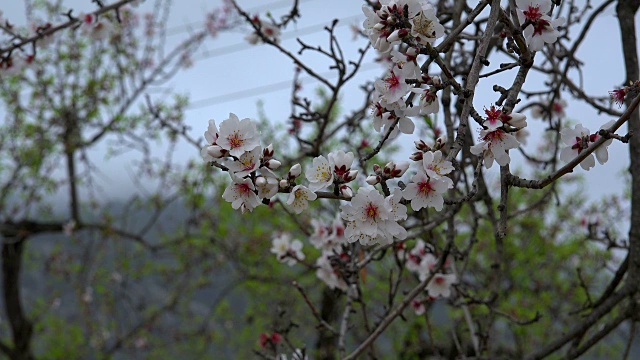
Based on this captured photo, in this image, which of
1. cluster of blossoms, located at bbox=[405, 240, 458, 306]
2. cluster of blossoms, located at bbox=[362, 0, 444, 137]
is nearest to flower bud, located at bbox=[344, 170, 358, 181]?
cluster of blossoms, located at bbox=[362, 0, 444, 137]

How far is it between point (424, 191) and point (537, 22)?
15.6 inches

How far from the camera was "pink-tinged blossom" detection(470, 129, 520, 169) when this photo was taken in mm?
993

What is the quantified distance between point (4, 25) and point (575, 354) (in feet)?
7.67

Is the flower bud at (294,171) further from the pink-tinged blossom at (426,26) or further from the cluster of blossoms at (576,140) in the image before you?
the cluster of blossoms at (576,140)

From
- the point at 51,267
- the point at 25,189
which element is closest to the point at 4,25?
the point at 25,189

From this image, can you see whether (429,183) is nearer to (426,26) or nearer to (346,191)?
(346,191)

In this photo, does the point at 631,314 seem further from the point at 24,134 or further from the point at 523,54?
→ the point at 24,134

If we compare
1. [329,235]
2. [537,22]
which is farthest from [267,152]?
[329,235]

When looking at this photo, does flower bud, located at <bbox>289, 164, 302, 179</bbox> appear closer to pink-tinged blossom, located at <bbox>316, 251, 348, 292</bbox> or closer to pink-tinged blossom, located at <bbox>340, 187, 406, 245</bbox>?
pink-tinged blossom, located at <bbox>340, 187, 406, 245</bbox>

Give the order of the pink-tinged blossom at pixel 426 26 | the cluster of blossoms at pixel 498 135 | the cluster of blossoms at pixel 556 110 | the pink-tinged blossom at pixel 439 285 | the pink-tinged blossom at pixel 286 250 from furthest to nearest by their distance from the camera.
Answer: the cluster of blossoms at pixel 556 110, the pink-tinged blossom at pixel 286 250, the pink-tinged blossom at pixel 439 285, the pink-tinged blossom at pixel 426 26, the cluster of blossoms at pixel 498 135

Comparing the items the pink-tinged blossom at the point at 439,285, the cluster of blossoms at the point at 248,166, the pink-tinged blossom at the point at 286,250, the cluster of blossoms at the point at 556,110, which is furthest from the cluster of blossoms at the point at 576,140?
the cluster of blossoms at the point at 556,110

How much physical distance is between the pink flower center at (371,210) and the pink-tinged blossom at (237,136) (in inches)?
8.8

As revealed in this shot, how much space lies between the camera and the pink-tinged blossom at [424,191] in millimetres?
1009

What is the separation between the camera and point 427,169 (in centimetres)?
101
